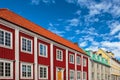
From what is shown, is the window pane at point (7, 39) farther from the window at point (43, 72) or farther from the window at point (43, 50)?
the window at point (43, 72)

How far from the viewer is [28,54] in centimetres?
3073

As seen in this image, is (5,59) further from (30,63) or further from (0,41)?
(30,63)

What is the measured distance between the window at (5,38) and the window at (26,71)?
11.5 feet

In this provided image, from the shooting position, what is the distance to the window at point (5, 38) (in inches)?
1029

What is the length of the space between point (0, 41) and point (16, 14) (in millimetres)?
9313

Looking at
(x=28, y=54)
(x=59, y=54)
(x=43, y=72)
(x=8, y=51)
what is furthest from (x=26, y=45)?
(x=59, y=54)

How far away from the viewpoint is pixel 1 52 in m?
25.9

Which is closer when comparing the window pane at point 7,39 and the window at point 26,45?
the window pane at point 7,39

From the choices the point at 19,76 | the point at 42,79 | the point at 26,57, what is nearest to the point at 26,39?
the point at 26,57

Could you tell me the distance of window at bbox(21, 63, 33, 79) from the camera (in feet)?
96.6

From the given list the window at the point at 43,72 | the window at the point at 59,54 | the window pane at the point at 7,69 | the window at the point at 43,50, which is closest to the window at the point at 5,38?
the window pane at the point at 7,69

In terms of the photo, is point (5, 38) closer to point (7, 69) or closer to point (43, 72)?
point (7, 69)

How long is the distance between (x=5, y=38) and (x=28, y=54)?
493cm

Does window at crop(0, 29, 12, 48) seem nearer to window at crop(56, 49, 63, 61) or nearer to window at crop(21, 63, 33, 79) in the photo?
window at crop(21, 63, 33, 79)
